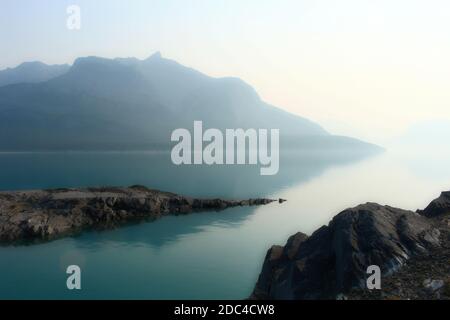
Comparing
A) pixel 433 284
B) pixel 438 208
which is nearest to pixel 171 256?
pixel 438 208

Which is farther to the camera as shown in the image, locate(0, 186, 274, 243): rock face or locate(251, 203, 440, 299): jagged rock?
locate(0, 186, 274, 243): rock face

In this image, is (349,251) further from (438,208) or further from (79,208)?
(79,208)

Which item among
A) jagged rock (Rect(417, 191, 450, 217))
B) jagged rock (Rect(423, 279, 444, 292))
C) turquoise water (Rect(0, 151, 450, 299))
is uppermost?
jagged rock (Rect(417, 191, 450, 217))

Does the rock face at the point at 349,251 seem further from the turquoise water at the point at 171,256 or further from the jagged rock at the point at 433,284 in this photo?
the turquoise water at the point at 171,256

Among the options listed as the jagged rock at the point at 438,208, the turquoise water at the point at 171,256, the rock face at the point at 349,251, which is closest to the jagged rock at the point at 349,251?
the rock face at the point at 349,251

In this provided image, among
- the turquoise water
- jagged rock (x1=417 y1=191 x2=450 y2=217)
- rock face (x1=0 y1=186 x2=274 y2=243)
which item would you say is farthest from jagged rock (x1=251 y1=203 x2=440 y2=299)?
rock face (x1=0 y1=186 x2=274 y2=243)

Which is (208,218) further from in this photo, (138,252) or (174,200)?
(138,252)

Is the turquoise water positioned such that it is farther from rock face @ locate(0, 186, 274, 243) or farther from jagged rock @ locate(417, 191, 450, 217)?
jagged rock @ locate(417, 191, 450, 217)
